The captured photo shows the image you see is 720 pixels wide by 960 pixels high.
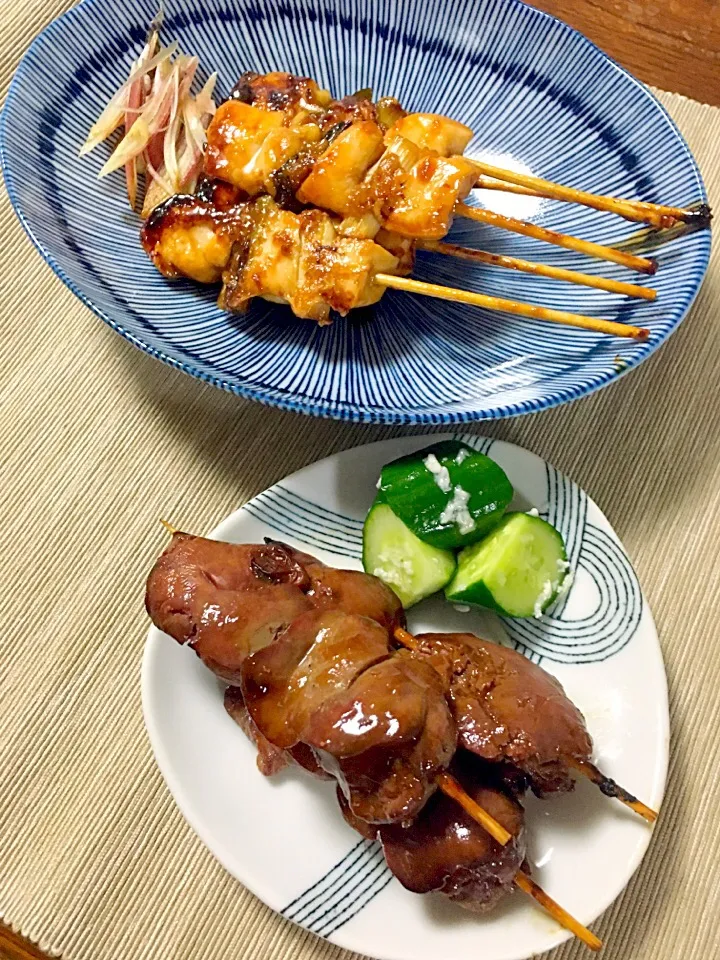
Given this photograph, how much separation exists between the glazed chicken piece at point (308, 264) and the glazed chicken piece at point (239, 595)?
700 mm

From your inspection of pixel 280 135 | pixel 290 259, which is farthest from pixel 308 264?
pixel 280 135

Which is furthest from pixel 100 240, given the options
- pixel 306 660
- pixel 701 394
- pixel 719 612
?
pixel 719 612

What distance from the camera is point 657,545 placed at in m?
2.38

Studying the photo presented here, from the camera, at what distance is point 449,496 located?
81.8 inches

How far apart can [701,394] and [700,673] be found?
893 millimetres

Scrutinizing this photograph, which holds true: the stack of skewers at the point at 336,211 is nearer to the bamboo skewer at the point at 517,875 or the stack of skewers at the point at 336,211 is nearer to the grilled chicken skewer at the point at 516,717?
the grilled chicken skewer at the point at 516,717

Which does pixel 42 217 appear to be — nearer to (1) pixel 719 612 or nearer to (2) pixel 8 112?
(2) pixel 8 112

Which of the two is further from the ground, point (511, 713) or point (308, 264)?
point (308, 264)

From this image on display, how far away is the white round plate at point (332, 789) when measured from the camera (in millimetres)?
1844

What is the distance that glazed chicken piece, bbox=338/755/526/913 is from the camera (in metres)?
1.73

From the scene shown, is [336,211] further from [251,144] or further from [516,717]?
[516,717]

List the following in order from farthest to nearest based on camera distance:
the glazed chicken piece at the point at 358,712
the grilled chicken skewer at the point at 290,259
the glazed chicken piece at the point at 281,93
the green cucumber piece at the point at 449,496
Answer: the glazed chicken piece at the point at 281,93 → the grilled chicken skewer at the point at 290,259 → the green cucumber piece at the point at 449,496 → the glazed chicken piece at the point at 358,712

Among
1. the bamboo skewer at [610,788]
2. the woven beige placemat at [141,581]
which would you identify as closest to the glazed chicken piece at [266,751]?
the woven beige placemat at [141,581]

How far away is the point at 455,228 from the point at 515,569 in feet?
4.02
